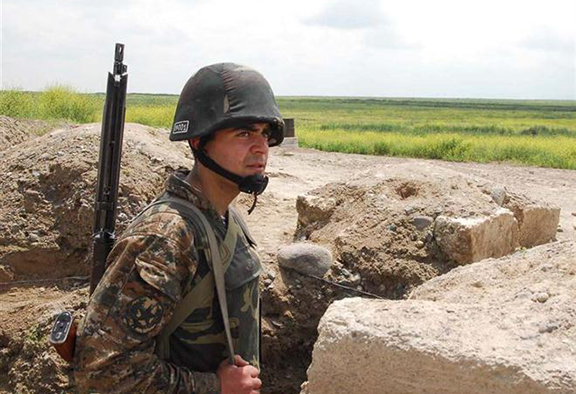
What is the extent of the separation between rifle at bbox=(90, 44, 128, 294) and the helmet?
1.85ft

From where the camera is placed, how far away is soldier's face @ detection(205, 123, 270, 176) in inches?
75.0

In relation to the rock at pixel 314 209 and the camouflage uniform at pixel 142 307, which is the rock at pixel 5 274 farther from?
the camouflage uniform at pixel 142 307

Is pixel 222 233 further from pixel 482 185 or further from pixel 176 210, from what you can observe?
pixel 482 185

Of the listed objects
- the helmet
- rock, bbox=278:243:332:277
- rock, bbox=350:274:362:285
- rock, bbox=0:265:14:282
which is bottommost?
rock, bbox=0:265:14:282

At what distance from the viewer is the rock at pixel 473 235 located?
17.7 feet

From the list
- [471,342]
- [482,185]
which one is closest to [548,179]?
[482,185]

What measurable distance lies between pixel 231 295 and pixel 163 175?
500cm

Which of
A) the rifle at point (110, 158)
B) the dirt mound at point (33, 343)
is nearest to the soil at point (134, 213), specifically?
the dirt mound at point (33, 343)

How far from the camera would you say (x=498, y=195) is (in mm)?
6152

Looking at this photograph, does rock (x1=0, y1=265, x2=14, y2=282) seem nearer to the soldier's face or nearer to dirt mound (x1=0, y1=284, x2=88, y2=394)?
dirt mound (x1=0, y1=284, x2=88, y2=394)

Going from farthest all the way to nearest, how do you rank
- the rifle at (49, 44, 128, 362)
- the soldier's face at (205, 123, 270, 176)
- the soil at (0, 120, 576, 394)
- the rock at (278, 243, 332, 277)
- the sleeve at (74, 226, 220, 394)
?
the rock at (278, 243, 332, 277), the soil at (0, 120, 576, 394), the rifle at (49, 44, 128, 362), the soldier's face at (205, 123, 270, 176), the sleeve at (74, 226, 220, 394)

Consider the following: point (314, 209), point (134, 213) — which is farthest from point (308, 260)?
point (134, 213)

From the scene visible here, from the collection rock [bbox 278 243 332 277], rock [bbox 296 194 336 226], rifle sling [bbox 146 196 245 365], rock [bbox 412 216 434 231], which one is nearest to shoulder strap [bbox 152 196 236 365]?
rifle sling [bbox 146 196 245 365]

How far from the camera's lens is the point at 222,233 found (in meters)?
1.90
